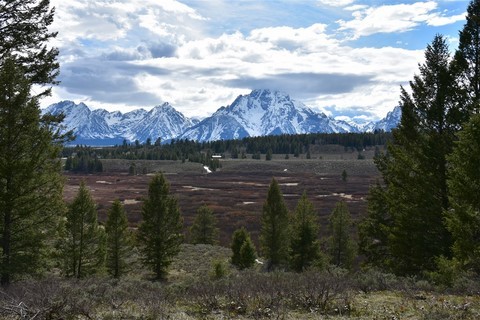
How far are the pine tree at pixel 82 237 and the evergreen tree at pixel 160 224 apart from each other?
12.3ft

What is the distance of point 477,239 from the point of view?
11422 millimetres

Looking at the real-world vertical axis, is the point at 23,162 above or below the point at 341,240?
above

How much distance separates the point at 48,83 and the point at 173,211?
15828 millimetres

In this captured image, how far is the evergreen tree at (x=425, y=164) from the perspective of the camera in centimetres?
1488

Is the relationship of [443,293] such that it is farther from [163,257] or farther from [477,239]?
[163,257]

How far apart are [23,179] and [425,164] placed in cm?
1429

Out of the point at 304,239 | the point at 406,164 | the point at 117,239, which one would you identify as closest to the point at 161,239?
the point at 117,239

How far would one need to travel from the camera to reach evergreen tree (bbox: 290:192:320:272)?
30266mm

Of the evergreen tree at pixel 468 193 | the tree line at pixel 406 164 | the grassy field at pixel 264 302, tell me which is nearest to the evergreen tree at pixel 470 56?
the tree line at pixel 406 164

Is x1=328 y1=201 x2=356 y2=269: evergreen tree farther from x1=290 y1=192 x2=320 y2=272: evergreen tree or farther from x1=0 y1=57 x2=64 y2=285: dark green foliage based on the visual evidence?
x1=0 y1=57 x2=64 y2=285: dark green foliage

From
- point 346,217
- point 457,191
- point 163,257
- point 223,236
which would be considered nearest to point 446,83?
point 457,191

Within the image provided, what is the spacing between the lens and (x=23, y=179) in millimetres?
12594

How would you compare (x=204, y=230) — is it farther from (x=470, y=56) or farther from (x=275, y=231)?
(x=470, y=56)

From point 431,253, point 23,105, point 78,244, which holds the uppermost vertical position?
point 23,105
